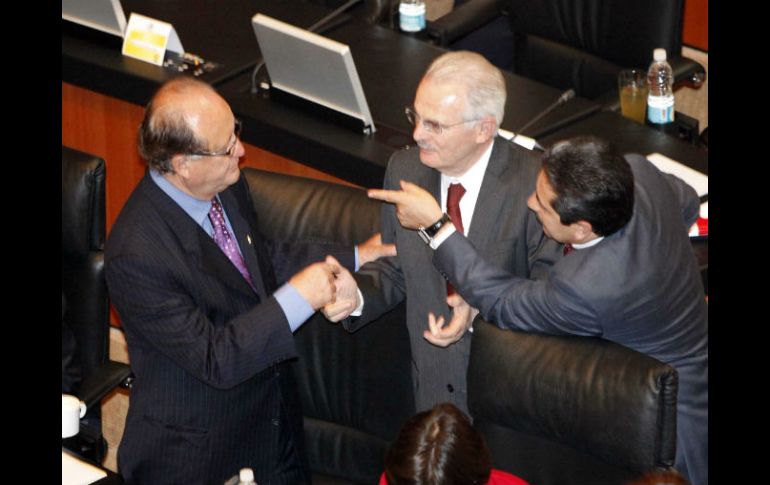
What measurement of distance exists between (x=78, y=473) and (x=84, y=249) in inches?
27.4

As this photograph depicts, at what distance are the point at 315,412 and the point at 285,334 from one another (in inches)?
20.2

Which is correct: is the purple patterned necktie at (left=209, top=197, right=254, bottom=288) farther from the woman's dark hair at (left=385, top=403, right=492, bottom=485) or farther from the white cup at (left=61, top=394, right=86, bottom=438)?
the woman's dark hair at (left=385, top=403, right=492, bottom=485)

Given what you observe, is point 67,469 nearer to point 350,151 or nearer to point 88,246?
point 88,246

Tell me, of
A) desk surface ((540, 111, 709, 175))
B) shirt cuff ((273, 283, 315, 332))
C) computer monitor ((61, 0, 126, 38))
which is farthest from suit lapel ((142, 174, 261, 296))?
computer monitor ((61, 0, 126, 38))

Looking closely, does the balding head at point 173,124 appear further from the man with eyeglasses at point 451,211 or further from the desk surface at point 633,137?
the desk surface at point 633,137

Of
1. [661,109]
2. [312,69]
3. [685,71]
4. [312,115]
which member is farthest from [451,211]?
[685,71]

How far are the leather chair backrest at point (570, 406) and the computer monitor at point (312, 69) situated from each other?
4.74 ft

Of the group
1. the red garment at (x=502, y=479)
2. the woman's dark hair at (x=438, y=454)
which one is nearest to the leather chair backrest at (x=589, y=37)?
the red garment at (x=502, y=479)

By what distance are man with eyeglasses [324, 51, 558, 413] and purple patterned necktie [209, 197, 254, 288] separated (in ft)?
0.76

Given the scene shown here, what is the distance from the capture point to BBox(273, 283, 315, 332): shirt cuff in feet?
9.51

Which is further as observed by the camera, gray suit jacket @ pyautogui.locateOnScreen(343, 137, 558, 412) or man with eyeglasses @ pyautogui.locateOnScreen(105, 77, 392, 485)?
gray suit jacket @ pyautogui.locateOnScreen(343, 137, 558, 412)

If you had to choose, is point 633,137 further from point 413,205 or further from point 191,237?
point 191,237

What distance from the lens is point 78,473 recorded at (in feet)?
9.36
